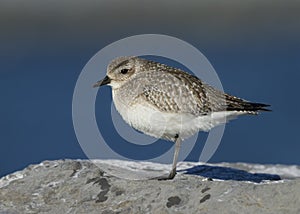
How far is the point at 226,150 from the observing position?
20672 mm

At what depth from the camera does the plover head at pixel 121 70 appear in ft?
35.0

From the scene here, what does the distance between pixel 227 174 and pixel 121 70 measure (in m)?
1.58

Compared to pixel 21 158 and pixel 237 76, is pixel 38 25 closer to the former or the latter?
pixel 237 76

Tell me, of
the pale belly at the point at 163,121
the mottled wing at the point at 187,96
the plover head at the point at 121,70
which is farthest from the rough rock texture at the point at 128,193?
the plover head at the point at 121,70

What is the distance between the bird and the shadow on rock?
0.55m

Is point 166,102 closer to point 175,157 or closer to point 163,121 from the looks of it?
point 163,121

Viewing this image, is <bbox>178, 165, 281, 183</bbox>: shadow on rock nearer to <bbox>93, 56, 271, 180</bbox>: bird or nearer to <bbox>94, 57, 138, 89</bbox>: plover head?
<bbox>93, 56, 271, 180</bbox>: bird

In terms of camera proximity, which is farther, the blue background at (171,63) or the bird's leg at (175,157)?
the blue background at (171,63)

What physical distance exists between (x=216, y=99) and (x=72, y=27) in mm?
22670

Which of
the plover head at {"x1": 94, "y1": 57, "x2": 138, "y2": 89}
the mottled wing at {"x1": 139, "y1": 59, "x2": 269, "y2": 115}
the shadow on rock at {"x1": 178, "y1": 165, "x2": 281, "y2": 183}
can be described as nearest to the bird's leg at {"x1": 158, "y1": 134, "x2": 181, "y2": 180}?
the mottled wing at {"x1": 139, "y1": 59, "x2": 269, "y2": 115}

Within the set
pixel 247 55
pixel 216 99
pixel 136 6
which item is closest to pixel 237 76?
pixel 247 55

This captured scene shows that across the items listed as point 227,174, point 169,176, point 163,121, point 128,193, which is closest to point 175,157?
point 169,176

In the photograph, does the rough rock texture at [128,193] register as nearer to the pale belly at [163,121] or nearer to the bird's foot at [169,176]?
the bird's foot at [169,176]

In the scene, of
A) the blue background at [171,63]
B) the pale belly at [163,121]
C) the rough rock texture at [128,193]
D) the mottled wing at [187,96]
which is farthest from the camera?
the blue background at [171,63]
